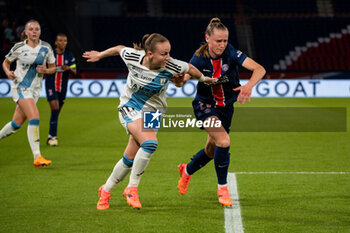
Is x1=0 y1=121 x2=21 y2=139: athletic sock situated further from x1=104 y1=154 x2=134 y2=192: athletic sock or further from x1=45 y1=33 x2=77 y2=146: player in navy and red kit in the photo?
x1=104 y1=154 x2=134 y2=192: athletic sock

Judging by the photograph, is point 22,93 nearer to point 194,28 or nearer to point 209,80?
point 209,80

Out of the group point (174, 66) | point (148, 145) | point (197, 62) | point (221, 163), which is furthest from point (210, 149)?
point (174, 66)

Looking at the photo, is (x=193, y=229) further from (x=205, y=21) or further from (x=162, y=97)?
(x=205, y=21)

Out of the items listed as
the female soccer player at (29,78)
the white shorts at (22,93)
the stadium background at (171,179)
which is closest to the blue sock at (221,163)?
the stadium background at (171,179)

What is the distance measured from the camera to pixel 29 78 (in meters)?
8.95

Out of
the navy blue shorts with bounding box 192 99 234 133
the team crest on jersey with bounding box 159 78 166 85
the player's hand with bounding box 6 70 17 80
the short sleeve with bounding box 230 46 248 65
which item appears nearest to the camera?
the team crest on jersey with bounding box 159 78 166 85

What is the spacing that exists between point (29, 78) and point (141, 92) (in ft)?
11.9

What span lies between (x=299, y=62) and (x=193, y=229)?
1019 inches

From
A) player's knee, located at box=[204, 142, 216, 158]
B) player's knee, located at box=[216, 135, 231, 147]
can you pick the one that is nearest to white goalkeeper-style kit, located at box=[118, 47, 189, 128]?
player's knee, located at box=[216, 135, 231, 147]

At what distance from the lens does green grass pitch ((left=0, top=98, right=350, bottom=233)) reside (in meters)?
5.43

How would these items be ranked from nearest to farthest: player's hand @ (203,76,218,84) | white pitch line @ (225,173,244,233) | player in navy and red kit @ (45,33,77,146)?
white pitch line @ (225,173,244,233) < player's hand @ (203,76,218,84) < player in navy and red kit @ (45,33,77,146)

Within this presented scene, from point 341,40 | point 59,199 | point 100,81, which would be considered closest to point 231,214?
point 59,199

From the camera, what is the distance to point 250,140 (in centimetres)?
1204

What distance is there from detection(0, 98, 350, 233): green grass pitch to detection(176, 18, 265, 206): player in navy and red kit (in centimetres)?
49
